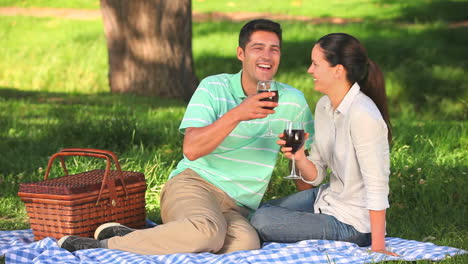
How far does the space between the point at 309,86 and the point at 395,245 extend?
7925 mm

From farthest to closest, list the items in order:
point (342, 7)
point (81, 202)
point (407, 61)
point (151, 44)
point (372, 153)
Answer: point (342, 7) < point (407, 61) < point (151, 44) < point (81, 202) < point (372, 153)

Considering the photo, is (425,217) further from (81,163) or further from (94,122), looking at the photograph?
(94,122)

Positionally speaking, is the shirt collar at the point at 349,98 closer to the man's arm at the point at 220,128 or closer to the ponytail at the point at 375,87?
the ponytail at the point at 375,87

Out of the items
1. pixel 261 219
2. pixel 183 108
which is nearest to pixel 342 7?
pixel 183 108

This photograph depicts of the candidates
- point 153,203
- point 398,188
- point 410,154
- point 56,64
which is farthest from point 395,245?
point 56,64

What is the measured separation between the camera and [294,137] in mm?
4410

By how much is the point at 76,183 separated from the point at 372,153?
172cm

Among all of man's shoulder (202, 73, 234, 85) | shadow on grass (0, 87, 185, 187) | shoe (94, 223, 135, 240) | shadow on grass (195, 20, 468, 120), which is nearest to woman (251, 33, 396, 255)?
man's shoulder (202, 73, 234, 85)

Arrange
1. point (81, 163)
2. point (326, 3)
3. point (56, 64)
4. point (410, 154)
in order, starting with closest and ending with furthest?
point (81, 163) < point (410, 154) < point (56, 64) < point (326, 3)

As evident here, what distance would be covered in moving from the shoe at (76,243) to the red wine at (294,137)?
47.3 inches

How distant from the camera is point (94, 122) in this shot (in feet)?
26.7

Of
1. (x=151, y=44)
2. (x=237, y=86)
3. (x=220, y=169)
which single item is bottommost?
(x=220, y=169)

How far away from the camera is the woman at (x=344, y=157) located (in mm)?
4328

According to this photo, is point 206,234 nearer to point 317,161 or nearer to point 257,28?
point 317,161
